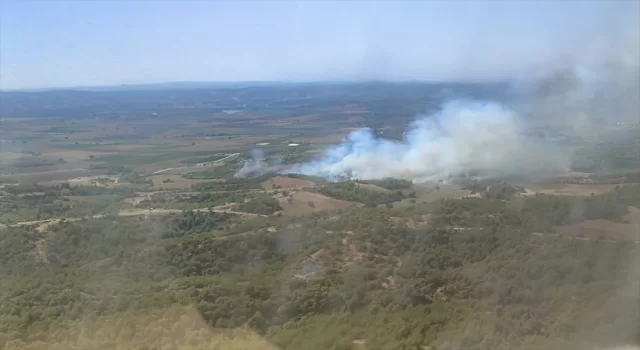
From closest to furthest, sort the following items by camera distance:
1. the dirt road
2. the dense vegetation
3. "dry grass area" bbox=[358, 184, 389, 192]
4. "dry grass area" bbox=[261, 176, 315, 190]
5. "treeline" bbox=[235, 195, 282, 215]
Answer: the dense vegetation → the dirt road → "treeline" bbox=[235, 195, 282, 215] → "dry grass area" bbox=[358, 184, 389, 192] → "dry grass area" bbox=[261, 176, 315, 190]

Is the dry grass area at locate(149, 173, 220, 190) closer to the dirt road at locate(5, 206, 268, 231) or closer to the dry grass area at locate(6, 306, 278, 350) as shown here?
the dirt road at locate(5, 206, 268, 231)

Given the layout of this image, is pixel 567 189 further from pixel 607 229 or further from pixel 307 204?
pixel 307 204

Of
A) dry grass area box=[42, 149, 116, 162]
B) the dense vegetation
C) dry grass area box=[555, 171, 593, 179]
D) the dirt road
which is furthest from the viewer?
dry grass area box=[42, 149, 116, 162]

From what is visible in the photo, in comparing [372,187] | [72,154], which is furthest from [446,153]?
[72,154]

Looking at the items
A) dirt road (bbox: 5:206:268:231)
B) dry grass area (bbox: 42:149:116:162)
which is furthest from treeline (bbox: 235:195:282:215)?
dry grass area (bbox: 42:149:116:162)

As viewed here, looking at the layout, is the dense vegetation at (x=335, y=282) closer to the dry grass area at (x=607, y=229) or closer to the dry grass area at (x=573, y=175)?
the dry grass area at (x=607, y=229)
